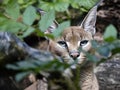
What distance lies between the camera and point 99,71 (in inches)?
214

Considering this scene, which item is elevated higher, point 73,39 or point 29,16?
point 29,16

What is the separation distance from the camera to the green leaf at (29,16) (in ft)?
6.29

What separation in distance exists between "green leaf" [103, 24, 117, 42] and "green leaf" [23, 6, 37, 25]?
1.08 feet

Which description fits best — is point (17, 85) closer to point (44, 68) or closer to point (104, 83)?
point (44, 68)

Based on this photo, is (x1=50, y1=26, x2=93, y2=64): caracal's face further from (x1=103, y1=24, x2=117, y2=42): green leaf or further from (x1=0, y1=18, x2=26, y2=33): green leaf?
(x1=103, y1=24, x2=117, y2=42): green leaf

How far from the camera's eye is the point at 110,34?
1.78 m

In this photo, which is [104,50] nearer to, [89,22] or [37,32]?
[37,32]

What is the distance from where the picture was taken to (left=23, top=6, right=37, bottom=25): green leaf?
192 centimetres

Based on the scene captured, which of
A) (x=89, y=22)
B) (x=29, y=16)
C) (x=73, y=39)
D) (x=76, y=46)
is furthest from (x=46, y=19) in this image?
(x=89, y=22)

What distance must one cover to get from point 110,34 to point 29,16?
368 mm

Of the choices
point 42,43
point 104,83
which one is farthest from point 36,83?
point 42,43

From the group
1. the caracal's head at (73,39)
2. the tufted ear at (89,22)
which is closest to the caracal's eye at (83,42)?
the caracal's head at (73,39)

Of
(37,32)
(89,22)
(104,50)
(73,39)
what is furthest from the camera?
(89,22)

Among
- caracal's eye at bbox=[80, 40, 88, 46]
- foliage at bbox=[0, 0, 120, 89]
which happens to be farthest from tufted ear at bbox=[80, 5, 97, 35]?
foliage at bbox=[0, 0, 120, 89]
